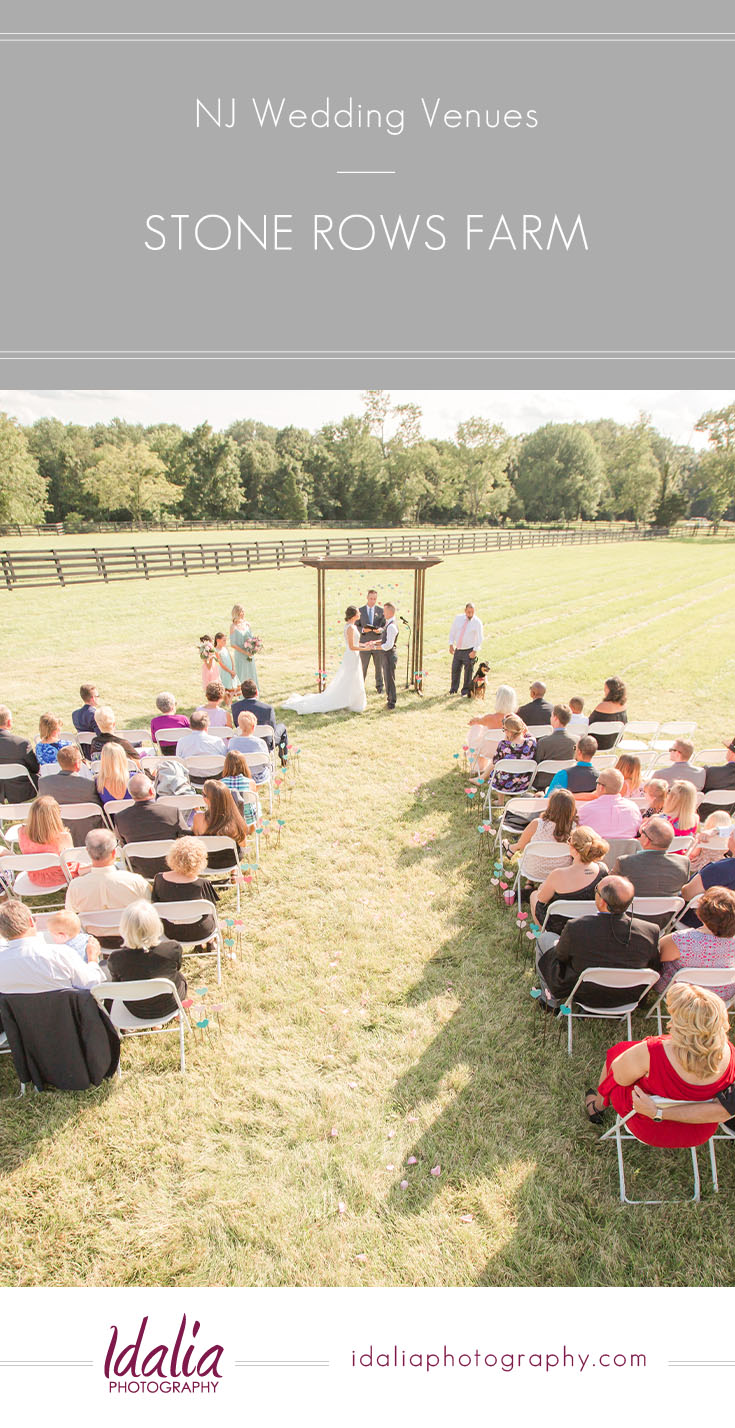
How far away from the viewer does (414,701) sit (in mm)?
11633

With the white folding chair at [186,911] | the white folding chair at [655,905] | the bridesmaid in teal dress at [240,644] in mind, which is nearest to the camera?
the white folding chair at [186,911]

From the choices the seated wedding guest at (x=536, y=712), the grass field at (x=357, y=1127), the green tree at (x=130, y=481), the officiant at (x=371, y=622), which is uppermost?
the green tree at (x=130, y=481)

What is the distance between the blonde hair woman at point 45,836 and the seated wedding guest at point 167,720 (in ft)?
7.72

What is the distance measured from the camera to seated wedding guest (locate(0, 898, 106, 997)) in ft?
12.1

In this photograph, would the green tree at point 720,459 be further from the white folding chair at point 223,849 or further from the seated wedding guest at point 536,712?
the white folding chair at point 223,849

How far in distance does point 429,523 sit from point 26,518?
38902mm

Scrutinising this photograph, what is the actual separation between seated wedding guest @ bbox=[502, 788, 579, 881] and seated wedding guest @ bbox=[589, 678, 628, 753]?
2.99 metres

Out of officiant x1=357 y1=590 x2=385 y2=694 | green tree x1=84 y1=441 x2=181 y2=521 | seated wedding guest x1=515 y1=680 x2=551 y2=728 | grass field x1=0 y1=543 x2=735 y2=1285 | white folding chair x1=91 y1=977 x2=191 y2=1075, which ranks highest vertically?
green tree x1=84 y1=441 x2=181 y2=521

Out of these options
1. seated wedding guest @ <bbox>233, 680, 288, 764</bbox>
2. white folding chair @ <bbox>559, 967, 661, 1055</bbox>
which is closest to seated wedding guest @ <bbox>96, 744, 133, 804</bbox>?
seated wedding guest @ <bbox>233, 680, 288, 764</bbox>

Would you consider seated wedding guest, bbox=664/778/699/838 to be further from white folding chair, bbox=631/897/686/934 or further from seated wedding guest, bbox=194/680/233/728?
seated wedding guest, bbox=194/680/233/728

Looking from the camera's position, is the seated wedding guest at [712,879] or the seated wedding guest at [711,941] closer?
the seated wedding guest at [711,941]

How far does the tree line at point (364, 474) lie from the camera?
5766cm

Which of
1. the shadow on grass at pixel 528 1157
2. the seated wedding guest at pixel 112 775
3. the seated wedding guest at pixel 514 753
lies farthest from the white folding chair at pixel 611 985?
the seated wedding guest at pixel 112 775

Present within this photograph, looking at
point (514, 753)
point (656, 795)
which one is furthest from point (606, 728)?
point (656, 795)
